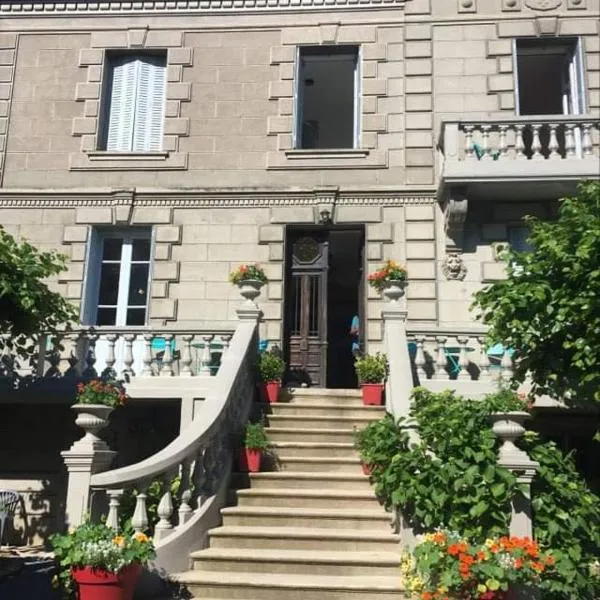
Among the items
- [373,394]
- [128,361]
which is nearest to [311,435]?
[373,394]

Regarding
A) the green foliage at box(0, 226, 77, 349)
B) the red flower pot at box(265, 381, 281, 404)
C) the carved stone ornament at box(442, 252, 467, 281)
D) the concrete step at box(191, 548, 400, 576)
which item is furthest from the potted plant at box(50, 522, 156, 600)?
the carved stone ornament at box(442, 252, 467, 281)

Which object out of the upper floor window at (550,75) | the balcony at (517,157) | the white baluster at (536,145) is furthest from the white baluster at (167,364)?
the upper floor window at (550,75)

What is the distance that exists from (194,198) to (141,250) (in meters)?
1.30

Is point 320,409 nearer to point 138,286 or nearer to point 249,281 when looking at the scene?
point 249,281

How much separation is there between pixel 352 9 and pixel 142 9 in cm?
382

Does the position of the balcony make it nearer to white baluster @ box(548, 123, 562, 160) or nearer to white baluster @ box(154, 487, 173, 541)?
white baluster @ box(548, 123, 562, 160)

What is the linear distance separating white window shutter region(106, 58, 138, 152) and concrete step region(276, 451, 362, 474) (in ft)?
22.4

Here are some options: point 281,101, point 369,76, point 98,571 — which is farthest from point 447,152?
point 98,571

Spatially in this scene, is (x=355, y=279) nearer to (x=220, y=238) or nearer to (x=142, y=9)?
(x=220, y=238)

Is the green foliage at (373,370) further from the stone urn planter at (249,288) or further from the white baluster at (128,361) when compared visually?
the white baluster at (128,361)

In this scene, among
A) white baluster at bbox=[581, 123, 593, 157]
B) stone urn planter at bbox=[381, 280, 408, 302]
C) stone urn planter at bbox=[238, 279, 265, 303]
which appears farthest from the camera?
white baluster at bbox=[581, 123, 593, 157]

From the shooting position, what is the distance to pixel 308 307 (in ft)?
36.4

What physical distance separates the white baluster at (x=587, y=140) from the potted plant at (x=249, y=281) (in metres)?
5.16

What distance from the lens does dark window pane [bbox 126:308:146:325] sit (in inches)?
436
